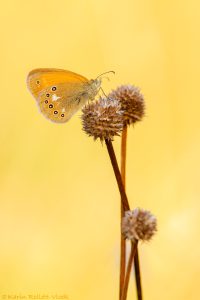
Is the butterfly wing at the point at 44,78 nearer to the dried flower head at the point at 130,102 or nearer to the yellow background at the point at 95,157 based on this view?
the dried flower head at the point at 130,102

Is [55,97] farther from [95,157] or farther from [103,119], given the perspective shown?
[95,157]

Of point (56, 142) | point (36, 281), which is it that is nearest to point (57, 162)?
point (56, 142)

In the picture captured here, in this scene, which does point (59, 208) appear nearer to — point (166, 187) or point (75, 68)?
point (166, 187)

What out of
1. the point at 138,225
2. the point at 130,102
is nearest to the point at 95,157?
the point at 130,102

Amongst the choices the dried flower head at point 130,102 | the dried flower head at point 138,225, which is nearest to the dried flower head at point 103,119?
the dried flower head at point 130,102

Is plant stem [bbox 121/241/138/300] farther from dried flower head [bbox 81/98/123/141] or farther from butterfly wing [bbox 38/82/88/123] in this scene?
butterfly wing [bbox 38/82/88/123]

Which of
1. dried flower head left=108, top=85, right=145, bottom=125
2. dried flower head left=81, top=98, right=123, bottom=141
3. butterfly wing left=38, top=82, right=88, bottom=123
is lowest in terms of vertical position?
dried flower head left=81, top=98, right=123, bottom=141

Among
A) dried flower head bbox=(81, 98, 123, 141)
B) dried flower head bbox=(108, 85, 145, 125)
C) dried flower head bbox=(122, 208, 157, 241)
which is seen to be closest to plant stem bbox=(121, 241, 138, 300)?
dried flower head bbox=(122, 208, 157, 241)
